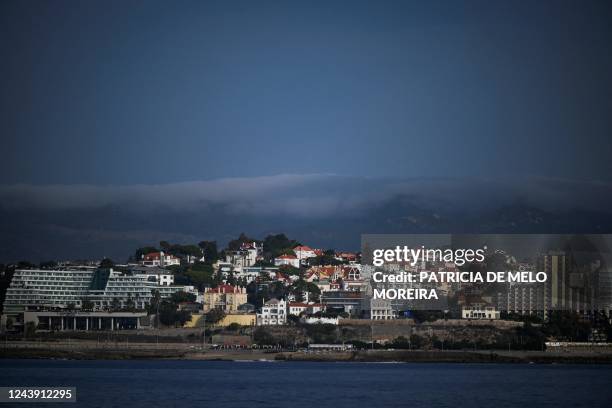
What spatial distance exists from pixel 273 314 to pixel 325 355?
67.4 feet

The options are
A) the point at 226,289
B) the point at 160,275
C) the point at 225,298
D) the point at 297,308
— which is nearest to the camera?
the point at 297,308

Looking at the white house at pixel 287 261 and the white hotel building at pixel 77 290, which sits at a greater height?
the white house at pixel 287 261

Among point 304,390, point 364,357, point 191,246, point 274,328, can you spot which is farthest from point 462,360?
point 191,246

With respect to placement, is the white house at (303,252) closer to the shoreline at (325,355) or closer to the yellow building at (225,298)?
the yellow building at (225,298)

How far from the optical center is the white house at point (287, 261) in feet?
453

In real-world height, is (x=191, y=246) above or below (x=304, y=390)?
above

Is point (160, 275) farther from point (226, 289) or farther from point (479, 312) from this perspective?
point (479, 312)

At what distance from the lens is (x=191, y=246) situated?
468 feet

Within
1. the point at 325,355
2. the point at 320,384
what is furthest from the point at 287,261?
the point at 320,384

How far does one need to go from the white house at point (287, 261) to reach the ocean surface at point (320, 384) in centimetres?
5437

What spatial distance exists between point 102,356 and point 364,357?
18.2 metres

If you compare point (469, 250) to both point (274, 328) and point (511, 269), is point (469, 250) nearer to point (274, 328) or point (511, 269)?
point (511, 269)

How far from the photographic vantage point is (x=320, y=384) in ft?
204

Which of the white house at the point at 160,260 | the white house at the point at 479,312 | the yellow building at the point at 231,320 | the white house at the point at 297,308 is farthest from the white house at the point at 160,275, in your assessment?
the white house at the point at 479,312
